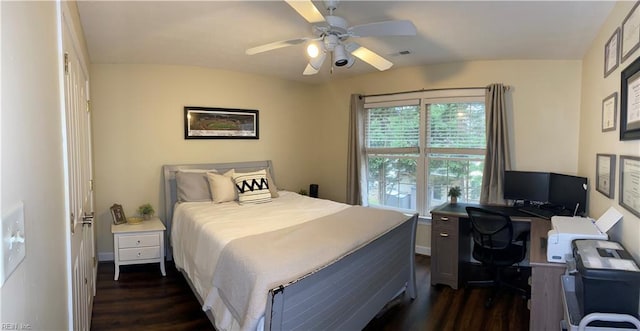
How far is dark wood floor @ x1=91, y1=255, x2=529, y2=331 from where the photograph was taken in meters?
2.63

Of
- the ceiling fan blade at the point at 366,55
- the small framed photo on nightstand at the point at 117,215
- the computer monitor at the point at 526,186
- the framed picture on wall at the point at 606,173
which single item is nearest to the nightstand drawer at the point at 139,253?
the small framed photo on nightstand at the point at 117,215

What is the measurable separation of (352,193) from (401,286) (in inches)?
75.7

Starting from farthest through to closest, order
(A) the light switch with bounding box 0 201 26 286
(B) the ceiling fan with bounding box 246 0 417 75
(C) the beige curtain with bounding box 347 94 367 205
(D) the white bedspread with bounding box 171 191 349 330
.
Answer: (C) the beige curtain with bounding box 347 94 367 205, (D) the white bedspread with bounding box 171 191 349 330, (B) the ceiling fan with bounding box 246 0 417 75, (A) the light switch with bounding box 0 201 26 286

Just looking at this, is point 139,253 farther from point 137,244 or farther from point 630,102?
point 630,102

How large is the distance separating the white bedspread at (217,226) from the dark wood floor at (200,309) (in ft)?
0.81

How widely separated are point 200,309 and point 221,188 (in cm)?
131

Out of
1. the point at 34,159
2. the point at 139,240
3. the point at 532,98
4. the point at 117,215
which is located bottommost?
the point at 139,240

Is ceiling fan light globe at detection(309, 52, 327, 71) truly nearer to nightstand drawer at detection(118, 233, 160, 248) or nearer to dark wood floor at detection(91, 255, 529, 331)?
dark wood floor at detection(91, 255, 529, 331)

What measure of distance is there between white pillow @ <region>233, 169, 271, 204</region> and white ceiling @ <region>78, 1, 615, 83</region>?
4.41ft

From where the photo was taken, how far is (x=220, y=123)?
439 cm

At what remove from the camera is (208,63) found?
4.03 m

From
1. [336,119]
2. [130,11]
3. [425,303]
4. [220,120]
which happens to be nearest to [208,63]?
[220,120]

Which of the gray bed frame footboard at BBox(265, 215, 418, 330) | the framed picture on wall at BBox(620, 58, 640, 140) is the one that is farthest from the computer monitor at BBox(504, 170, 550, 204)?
the framed picture on wall at BBox(620, 58, 640, 140)

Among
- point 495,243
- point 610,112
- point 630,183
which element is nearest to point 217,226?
point 495,243
